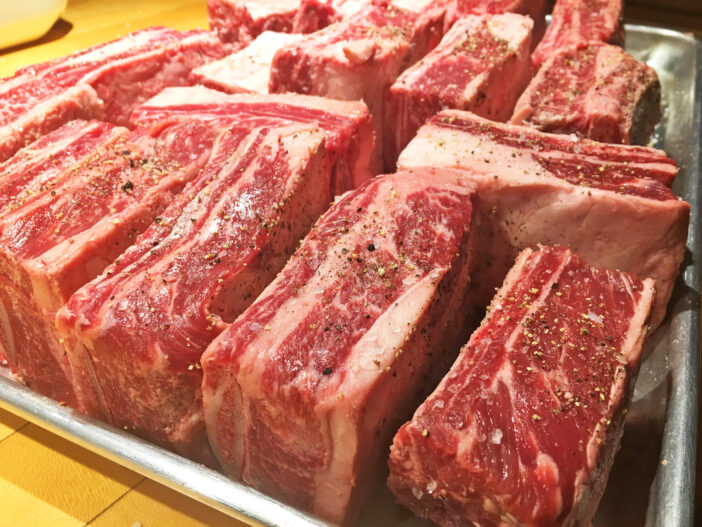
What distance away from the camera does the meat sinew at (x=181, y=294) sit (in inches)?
94.9

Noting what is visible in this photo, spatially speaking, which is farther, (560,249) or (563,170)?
(563,170)

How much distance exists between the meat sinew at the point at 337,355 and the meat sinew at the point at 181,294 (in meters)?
0.15

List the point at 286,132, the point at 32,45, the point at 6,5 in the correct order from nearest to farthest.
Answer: the point at 286,132 < the point at 6,5 < the point at 32,45

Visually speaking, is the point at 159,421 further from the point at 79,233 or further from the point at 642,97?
the point at 642,97

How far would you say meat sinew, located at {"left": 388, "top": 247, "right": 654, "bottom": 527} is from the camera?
197cm

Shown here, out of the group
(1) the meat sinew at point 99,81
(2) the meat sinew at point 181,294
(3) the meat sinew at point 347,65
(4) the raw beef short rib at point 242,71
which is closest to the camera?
(2) the meat sinew at point 181,294

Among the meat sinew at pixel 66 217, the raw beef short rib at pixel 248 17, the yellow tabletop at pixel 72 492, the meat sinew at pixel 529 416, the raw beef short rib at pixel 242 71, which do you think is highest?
the raw beef short rib at pixel 248 17

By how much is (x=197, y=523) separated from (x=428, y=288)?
4.04ft

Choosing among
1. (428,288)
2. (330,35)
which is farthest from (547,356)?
(330,35)

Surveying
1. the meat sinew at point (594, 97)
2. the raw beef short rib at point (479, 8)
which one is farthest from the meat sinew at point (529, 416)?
the raw beef short rib at point (479, 8)

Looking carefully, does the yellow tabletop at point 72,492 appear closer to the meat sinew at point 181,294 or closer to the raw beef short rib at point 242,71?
the meat sinew at point 181,294

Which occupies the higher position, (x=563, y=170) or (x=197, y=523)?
(x=563, y=170)

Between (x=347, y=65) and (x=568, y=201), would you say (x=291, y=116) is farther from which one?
(x=568, y=201)

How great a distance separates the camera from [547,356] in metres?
2.26
